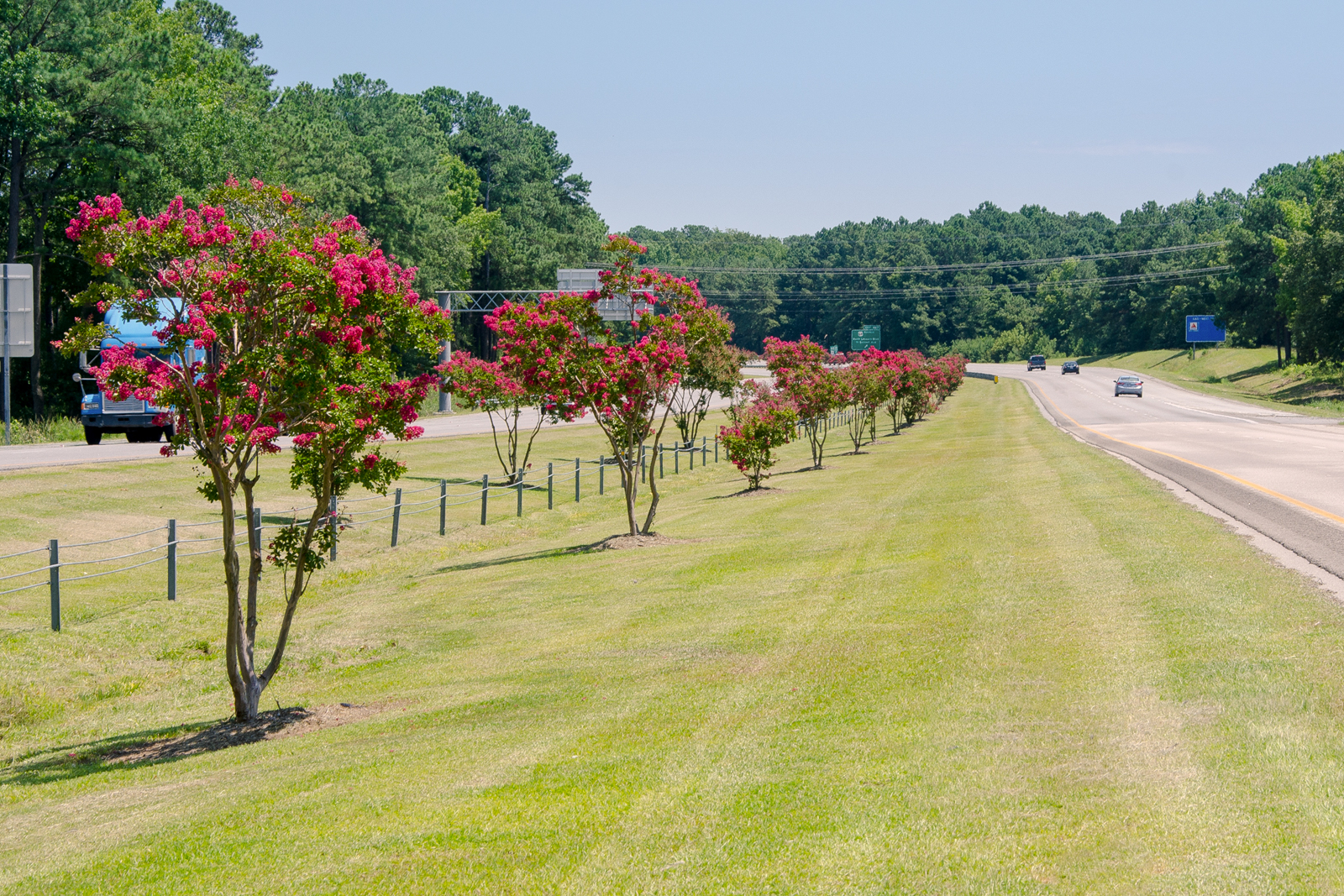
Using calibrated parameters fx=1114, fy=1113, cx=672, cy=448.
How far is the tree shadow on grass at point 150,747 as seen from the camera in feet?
31.9

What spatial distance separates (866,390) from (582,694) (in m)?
36.1

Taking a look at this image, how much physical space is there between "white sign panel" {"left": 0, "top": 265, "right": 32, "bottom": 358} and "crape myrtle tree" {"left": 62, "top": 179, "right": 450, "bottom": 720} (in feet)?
102

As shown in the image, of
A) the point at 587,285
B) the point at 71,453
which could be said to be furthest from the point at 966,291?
the point at 71,453

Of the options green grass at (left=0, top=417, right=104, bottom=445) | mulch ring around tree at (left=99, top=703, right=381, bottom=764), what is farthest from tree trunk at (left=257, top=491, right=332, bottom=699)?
green grass at (left=0, top=417, right=104, bottom=445)

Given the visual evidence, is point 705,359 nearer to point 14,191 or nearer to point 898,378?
point 898,378

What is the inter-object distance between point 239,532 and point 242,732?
13.5 m

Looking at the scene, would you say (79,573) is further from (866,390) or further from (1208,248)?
(1208,248)

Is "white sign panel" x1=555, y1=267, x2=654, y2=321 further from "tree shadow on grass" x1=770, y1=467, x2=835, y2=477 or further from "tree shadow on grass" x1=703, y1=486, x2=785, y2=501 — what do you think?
"tree shadow on grass" x1=703, y1=486, x2=785, y2=501

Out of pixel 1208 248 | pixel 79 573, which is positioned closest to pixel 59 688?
pixel 79 573

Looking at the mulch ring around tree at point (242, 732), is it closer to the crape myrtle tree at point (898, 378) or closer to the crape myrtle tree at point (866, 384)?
the crape myrtle tree at point (866, 384)

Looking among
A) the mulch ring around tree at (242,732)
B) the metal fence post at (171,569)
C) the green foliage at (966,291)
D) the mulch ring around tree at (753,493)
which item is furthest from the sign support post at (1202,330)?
the mulch ring around tree at (242,732)

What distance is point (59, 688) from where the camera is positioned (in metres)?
12.9

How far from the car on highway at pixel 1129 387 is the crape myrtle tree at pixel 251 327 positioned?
69.8 metres

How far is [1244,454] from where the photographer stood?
27.2m
